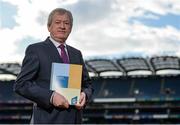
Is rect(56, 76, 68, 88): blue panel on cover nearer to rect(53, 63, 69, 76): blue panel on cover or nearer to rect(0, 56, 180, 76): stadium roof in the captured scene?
rect(53, 63, 69, 76): blue panel on cover

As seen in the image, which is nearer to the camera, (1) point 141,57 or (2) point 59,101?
(2) point 59,101

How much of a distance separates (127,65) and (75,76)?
135ft

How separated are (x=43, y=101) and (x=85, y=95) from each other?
0.26 meters

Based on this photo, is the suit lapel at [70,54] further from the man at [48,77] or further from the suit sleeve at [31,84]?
the suit sleeve at [31,84]

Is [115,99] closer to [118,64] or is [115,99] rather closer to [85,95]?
[118,64]

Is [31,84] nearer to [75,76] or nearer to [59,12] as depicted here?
[75,76]

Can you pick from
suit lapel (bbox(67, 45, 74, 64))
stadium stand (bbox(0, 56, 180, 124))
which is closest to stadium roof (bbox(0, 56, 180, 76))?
stadium stand (bbox(0, 56, 180, 124))

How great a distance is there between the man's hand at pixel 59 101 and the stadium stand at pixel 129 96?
3856 cm

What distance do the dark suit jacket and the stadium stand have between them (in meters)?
38.4

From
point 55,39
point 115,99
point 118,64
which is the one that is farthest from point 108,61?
point 55,39

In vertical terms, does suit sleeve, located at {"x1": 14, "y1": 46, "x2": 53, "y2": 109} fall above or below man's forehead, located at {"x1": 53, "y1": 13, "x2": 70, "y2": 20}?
below

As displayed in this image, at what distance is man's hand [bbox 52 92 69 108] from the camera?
2037mm

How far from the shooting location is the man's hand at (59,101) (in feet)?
6.68

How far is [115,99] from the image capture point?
1694 inches
